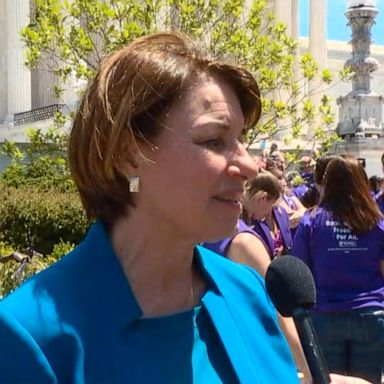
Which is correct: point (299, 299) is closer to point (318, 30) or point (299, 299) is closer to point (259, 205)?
point (259, 205)

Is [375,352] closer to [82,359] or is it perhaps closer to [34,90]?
[82,359]

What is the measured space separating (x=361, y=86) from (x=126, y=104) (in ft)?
68.8

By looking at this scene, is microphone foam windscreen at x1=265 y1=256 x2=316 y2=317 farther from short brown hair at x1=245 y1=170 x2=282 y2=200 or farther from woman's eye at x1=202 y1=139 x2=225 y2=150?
short brown hair at x1=245 y1=170 x2=282 y2=200

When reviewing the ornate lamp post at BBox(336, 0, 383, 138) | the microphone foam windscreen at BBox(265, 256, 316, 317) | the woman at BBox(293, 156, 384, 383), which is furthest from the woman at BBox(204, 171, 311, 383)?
the ornate lamp post at BBox(336, 0, 383, 138)

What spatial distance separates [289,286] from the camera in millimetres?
2084

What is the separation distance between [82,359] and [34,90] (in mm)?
33406

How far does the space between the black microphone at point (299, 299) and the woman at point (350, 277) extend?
129 inches

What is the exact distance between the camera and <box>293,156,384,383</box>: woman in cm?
541

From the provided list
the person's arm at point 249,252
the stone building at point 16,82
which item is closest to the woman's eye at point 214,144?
the person's arm at point 249,252

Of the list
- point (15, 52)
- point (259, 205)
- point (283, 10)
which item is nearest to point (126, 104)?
point (259, 205)

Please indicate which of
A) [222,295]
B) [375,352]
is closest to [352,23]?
[375,352]

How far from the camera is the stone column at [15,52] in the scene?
30.2 metres

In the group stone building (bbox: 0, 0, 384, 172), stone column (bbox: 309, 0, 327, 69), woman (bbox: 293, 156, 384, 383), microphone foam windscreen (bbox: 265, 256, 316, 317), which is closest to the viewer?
microphone foam windscreen (bbox: 265, 256, 316, 317)

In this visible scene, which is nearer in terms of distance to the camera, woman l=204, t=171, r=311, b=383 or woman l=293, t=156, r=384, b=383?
woman l=204, t=171, r=311, b=383
